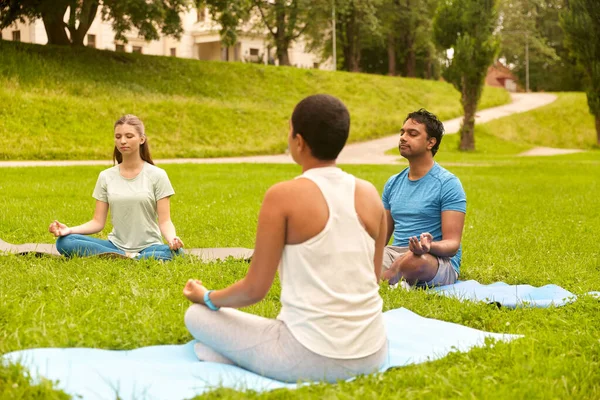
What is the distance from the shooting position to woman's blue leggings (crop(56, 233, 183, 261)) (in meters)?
6.96

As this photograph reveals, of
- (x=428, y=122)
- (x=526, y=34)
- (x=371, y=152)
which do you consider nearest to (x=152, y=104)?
(x=371, y=152)

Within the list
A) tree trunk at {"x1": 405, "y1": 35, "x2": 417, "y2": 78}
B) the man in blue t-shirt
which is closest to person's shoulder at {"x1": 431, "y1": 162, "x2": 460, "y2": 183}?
the man in blue t-shirt

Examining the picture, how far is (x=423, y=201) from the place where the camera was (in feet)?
21.2

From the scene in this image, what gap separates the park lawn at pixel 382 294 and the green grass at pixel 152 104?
10.2 metres

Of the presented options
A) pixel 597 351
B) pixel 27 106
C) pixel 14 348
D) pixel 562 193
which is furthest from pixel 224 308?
pixel 27 106

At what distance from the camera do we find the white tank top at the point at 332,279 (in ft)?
11.7

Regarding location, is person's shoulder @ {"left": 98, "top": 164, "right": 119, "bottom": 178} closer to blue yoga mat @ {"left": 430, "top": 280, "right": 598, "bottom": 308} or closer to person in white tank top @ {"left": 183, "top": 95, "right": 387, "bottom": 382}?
blue yoga mat @ {"left": 430, "top": 280, "right": 598, "bottom": 308}

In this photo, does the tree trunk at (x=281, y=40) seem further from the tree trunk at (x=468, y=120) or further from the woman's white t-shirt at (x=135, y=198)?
the woman's white t-shirt at (x=135, y=198)

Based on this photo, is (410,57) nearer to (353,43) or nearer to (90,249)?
(353,43)

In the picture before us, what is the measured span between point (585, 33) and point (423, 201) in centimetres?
1750

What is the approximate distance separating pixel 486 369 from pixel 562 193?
41.2ft

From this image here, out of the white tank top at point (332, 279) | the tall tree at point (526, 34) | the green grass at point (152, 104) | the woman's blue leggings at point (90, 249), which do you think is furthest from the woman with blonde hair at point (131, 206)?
the tall tree at point (526, 34)

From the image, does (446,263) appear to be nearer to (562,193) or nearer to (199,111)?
(562,193)

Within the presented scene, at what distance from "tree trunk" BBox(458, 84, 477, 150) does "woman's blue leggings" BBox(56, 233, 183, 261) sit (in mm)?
25252
